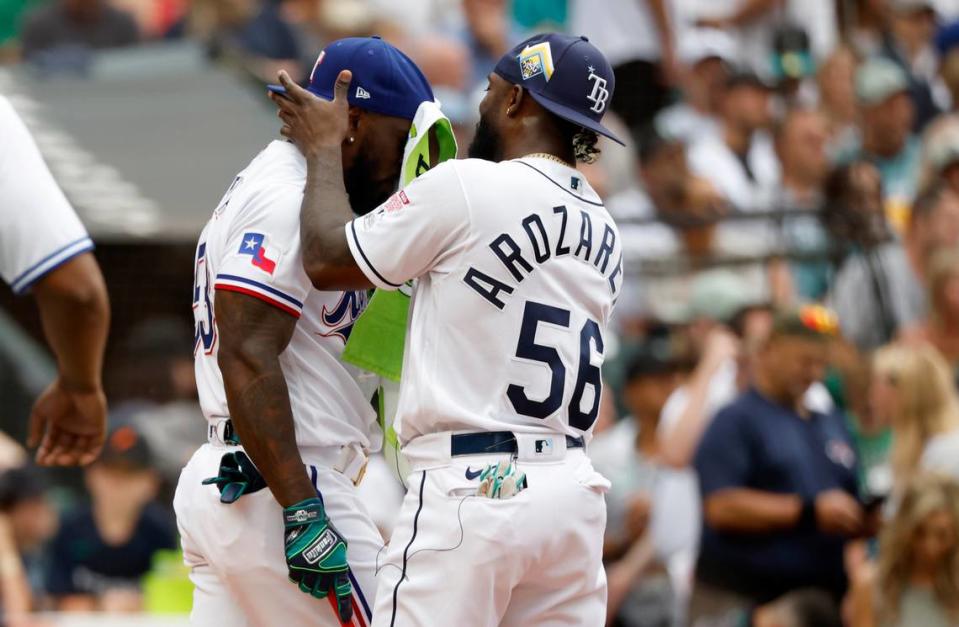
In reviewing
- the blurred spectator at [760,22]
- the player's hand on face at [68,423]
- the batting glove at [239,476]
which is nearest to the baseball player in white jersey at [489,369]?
the batting glove at [239,476]

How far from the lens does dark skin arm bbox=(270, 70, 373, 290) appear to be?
12.9 ft

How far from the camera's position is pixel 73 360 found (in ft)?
13.9

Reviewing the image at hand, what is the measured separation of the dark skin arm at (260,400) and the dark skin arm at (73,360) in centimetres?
37

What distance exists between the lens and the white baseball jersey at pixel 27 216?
3697mm

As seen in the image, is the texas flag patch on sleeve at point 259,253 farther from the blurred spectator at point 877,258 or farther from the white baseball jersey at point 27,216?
the blurred spectator at point 877,258

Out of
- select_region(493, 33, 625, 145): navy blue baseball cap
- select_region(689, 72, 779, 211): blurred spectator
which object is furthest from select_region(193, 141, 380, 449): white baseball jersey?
select_region(689, 72, 779, 211): blurred spectator

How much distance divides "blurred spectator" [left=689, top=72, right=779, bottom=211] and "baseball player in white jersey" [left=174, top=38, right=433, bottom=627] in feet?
19.6

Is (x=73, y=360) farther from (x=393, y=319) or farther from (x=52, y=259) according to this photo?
(x=393, y=319)

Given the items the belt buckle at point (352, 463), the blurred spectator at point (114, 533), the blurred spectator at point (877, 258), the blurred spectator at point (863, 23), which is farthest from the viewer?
the blurred spectator at point (863, 23)

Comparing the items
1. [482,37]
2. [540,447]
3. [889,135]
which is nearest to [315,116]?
[540,447]

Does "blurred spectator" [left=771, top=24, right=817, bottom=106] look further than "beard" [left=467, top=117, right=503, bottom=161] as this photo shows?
Yes

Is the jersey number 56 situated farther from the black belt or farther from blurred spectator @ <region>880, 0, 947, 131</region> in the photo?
blurred spectator @ <region>880, 0, 947, 131</region>

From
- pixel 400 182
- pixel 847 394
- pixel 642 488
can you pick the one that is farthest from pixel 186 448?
pixel 400 182

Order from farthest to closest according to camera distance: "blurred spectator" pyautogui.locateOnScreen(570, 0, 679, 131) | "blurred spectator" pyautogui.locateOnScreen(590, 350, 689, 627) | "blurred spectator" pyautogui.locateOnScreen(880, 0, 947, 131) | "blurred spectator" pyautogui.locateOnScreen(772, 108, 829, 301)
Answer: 1. "blurred spectator" pyautogui.locateOnScreen(880, 0, 947, 131)
2. "blurred spectator" pyautogui.locateOnScreen(570, 0, 679, 131)
3. "blurred spectator" pyautogui.locateOnScreen(772, 108, 829, 301)
4. "blurred spectator" pyautogui.locateOnScreen(590, 350, 689, 627)
